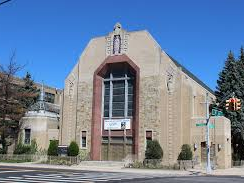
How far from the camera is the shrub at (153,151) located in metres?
42.2

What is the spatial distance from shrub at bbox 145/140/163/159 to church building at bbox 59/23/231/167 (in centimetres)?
105

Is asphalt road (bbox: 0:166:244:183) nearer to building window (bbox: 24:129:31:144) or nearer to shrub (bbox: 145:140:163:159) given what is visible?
shrub (bbox: 145:140:163:159)

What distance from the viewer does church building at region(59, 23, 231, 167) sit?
4341 cm

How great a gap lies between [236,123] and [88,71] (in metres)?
18.0

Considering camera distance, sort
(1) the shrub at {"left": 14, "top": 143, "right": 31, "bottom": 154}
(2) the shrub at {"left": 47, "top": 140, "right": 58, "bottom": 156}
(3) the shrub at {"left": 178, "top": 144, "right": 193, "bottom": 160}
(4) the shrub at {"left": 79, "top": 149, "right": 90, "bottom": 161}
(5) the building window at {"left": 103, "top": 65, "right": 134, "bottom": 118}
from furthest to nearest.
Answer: (1) the shrub at {"left": 14, "top": 143, "right": 31, "bottom": 154} → (5) the building window at {"left": 103, "top": 65, "right": 134, "bottom": 118} → (2) the shrub at {"left": 47, "top": 140, "right": 58, "bottom": 156} → (4) the shrub at {"left": 79, "top": 149, "right": 90, "bottom": 161} → (3) the shrub at {"left": 178, "top": 144, "right": 193, "bottom": 160}

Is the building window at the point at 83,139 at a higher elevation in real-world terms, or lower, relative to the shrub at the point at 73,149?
higher

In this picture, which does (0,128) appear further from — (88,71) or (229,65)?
(229,65)

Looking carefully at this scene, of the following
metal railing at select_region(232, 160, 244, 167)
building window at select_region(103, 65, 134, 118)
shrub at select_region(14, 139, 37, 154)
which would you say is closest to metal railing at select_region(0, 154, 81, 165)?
shrub at select_region(14, 139, 37, 154)

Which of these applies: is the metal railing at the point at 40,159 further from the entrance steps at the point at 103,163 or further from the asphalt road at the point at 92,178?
the asphalt road at the point at 92,178

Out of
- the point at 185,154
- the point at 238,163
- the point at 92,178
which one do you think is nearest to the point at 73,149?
the point at 185,154

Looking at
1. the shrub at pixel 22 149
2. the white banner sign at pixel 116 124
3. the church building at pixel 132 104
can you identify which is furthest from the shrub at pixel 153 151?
the shrub at pixel 22 149

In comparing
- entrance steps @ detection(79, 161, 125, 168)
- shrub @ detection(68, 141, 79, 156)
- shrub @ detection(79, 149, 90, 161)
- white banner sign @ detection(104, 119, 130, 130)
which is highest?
white banner sign @ detection(104, 119, 130, 130)

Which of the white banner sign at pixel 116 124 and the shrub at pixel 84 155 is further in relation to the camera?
the shrub at pixel 84 155

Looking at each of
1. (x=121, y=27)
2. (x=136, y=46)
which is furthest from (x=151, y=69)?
(x=121, y=27)
